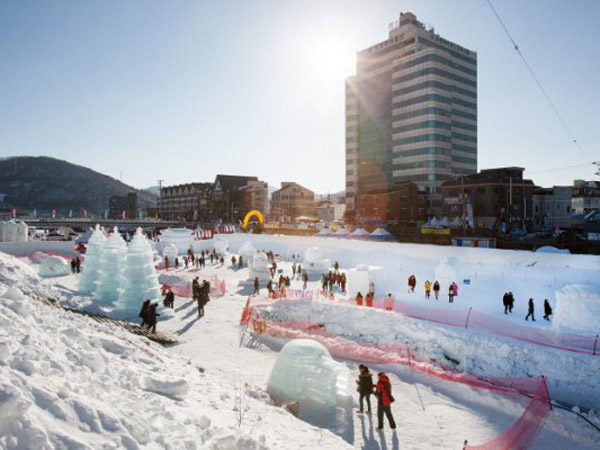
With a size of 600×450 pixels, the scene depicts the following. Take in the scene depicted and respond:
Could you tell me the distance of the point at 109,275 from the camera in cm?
2192

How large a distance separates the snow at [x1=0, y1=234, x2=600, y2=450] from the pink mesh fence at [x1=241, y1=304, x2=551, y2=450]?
36 cm

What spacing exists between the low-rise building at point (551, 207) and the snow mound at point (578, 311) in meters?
58.0

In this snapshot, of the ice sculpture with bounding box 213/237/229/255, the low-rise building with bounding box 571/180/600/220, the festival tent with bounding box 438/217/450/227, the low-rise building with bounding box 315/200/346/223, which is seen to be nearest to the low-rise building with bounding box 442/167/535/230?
the festival tent with bounding box 438/217/450/227

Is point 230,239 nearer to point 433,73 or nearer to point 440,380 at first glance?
point 440,380

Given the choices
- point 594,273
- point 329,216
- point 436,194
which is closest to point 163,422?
point 594,273

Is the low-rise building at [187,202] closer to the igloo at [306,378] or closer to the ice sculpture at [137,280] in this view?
the ice sculpture at [137,280]

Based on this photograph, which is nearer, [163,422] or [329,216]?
[163,422]

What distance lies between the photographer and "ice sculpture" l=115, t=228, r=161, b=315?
63.2 feet

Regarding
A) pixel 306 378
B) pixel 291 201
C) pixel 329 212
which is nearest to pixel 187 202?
pixel 291 201

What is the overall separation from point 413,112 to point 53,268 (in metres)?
77.4

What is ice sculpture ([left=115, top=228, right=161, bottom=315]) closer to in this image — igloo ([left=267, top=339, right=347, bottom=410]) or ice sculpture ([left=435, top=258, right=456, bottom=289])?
igloo ([left=267, top=339, right=347, bottom=410])

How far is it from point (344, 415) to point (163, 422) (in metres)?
5.57

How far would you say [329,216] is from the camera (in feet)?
488

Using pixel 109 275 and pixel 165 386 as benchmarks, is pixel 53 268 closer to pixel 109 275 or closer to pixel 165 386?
pixel 109 275
